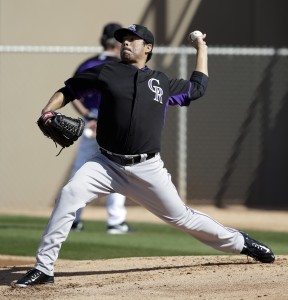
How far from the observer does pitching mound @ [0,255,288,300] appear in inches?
255

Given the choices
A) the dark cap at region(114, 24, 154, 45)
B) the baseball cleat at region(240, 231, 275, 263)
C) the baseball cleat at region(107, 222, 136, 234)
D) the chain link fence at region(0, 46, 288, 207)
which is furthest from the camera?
the chain link fence at region(0, 46, 288, 207)

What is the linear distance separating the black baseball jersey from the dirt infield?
3.17 ft

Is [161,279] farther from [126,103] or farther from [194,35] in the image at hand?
[194,35]

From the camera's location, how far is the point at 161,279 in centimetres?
708

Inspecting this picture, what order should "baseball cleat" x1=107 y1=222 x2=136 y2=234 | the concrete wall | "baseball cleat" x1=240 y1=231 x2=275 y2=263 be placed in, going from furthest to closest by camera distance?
the concrete wall < "baseball cleat" x1=107 y1=222 x2=136 y2=234 < "baseball cleat" x1=240 y1=231 x2=275 y2=263

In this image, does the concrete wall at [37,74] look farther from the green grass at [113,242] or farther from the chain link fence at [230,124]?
the green grass at [113,242]

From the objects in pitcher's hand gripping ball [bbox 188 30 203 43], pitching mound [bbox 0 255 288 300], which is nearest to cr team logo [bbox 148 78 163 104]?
pitcher's hand gripping ball [bbox 188 30 203 43]

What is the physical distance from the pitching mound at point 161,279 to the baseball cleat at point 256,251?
0.24 feet

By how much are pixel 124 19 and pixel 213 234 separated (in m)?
8.89

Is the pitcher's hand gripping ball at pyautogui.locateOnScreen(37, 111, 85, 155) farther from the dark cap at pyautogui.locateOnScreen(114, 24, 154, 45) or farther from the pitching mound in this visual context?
the pitching mound

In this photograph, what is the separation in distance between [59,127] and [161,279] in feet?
4.39


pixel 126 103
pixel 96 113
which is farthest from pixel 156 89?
pixel 96 113

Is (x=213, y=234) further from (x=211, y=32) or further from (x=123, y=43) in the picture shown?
(x=211, y=32)

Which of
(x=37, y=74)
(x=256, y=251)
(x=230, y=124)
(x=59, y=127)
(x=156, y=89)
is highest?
(x=156, y=89)
